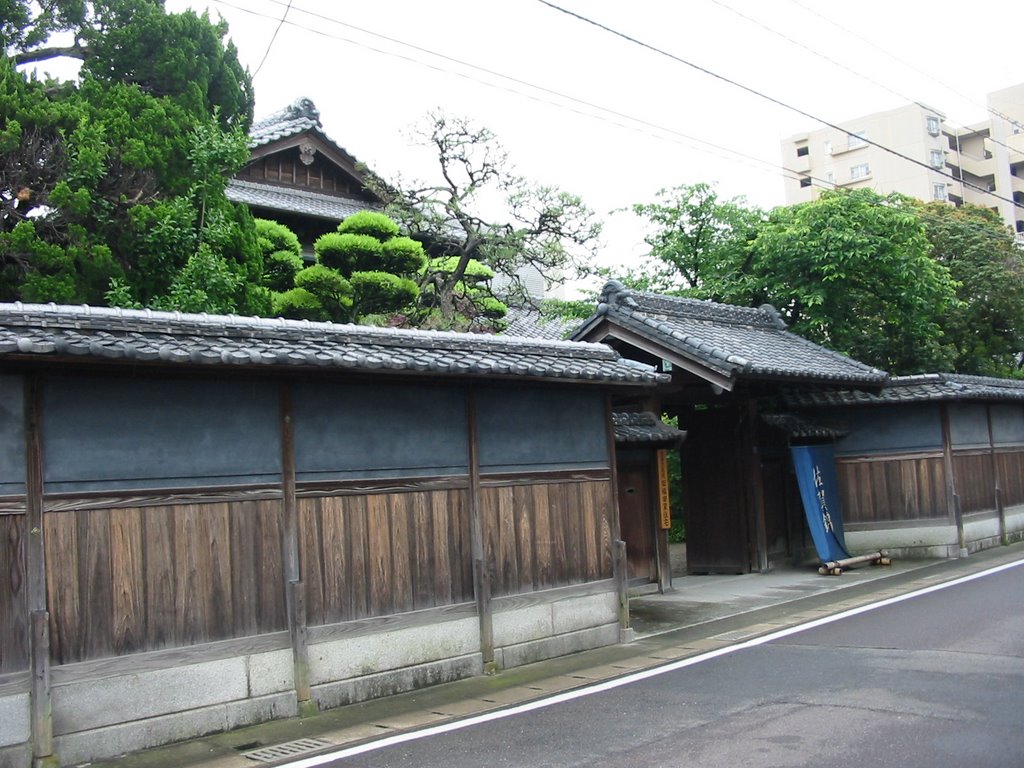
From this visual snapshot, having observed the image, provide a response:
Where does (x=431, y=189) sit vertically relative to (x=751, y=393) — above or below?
above

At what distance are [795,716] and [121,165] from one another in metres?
11.9

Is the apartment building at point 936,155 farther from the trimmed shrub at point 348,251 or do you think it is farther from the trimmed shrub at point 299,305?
the trimmed shrub at point 299,305

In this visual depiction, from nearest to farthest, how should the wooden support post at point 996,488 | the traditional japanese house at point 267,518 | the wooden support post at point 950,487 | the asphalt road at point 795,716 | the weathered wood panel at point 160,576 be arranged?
the asphalt road at point 795,716 < the traditional japanese house at point 267,518 < the weathered wood panel at point 160,576 < the wooden support post at point 950,487 < the wooden support post at point 996,488

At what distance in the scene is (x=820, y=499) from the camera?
1906 cm

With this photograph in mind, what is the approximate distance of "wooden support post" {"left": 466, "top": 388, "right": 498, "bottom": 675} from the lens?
10.8 m

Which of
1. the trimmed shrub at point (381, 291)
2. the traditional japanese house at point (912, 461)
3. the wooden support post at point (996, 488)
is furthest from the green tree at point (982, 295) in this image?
the trimmed shrub at point (381, 291)

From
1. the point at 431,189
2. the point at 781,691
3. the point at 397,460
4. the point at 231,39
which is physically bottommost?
the point at 781,691

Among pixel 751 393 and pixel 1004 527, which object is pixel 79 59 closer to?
pixel 751 393

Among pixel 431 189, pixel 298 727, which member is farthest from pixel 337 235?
pixel 298 727

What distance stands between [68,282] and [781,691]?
10649 millimetres

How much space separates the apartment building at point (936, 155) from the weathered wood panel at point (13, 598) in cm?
5789

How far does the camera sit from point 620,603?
12492 millimetres

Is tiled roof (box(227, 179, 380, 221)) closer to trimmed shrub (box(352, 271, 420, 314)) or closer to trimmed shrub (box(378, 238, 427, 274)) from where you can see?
trimmed shrub (box(378, 238, 427, 274))

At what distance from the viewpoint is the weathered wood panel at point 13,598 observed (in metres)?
7.48
